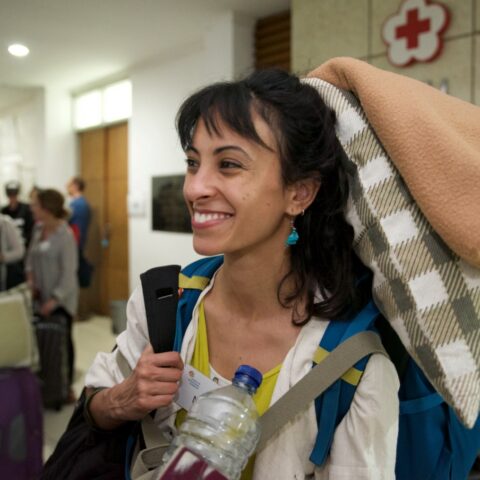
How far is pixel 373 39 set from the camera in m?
3.03

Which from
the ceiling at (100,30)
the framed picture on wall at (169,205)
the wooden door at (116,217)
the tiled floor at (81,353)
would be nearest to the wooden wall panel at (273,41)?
the ceiling at (100,30)

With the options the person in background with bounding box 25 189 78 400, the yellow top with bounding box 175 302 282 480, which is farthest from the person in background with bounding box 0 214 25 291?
the yellow top with bounding box 175 302 282 480

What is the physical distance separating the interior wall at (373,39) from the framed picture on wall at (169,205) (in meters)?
1.94

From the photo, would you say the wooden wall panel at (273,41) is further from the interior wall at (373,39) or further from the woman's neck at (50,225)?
the woman's neck at (50,225)

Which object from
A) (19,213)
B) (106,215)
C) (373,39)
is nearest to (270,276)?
(373,39)

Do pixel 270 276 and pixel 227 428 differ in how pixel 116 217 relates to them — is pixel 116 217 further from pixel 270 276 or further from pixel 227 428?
pixel 227 428

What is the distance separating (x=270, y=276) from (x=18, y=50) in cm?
508

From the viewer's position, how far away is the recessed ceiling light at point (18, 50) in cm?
489

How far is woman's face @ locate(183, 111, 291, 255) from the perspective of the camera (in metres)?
0.91

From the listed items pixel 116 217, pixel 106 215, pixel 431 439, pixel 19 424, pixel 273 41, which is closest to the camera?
pixel 431 439

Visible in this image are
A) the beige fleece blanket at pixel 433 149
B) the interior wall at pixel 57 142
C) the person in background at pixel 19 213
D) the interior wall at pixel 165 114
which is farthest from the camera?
the interior wall at pixel 57 142

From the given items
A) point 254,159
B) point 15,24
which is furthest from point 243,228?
point 15,24

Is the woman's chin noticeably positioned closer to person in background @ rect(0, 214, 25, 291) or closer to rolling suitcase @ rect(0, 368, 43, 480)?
rolling suitcase @ rect(0, 368, 43, 480)

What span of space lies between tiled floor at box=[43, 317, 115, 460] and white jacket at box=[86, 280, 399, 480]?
2.37 metres
